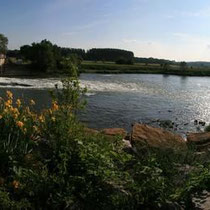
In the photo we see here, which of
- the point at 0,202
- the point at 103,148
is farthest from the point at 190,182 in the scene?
the point at 0,202

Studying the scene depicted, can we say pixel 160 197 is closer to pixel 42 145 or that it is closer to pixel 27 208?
pixel 27 208

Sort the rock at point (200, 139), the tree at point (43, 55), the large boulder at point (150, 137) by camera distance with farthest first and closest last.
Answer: the tree at point (43, 55)
the rock at point (200, 139)
the large boulder at point (150, 137)

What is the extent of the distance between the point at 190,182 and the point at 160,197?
47 centimetres

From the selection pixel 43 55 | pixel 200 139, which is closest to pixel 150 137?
pixel 200 139

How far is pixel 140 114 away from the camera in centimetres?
2338

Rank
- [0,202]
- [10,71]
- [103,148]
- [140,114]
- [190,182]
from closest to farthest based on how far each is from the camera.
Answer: [0,202] < [190,182] < [103,148] < [140,114] < [10,71]

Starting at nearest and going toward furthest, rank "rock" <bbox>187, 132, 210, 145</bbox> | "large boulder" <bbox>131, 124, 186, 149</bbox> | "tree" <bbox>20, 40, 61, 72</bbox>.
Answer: "large boulder" <bbox>131, 124, 186, 149</bbox>
"rock" <bbox>187, 132, 210, 145</bbox>
"tree" <bbox>20, 40, 61, 72</bbox>

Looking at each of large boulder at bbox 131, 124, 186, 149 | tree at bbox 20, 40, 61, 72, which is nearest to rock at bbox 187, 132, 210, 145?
large boulder at bbox 131, 124, 186, 149

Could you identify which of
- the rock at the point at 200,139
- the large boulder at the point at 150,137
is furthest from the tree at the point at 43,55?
the large boulder at the point at 150,137

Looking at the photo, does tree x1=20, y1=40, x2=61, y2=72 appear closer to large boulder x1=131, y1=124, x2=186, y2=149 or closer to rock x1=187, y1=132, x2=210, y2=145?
rock x1=187, y1=132, x2=210, y2=145

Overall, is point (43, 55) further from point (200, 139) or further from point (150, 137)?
point (150, 137)

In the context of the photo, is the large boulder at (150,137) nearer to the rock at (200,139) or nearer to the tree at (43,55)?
the rock at (200,139)

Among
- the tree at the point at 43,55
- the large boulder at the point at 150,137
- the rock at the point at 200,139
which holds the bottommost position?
the rock at the point at 200,139

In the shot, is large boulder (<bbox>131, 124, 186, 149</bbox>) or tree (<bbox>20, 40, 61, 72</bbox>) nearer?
large boulder (<bbox>131, 124, 186, 149</bbox>)
